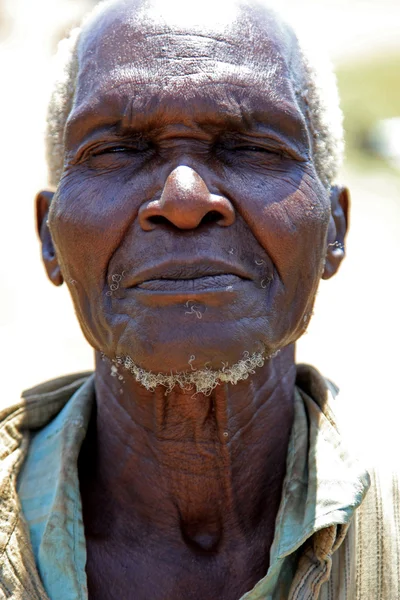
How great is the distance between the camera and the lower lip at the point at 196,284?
2320mm

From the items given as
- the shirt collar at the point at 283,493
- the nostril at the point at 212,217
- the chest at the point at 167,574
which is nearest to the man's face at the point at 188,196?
the nostril at the point at 212,217

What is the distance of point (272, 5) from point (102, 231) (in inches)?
35.8

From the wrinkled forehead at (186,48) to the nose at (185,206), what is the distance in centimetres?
26

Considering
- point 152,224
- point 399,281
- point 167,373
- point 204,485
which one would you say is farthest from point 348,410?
point 399,281

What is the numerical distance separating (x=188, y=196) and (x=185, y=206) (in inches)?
1.2

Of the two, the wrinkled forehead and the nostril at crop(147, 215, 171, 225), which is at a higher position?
the wrinkled forehead

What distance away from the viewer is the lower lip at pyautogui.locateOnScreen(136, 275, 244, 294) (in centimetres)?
232

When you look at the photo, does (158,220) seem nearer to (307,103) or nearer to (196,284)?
(196,284)

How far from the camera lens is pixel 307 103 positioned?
2715mm

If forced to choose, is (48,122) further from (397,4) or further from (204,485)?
(397,4)

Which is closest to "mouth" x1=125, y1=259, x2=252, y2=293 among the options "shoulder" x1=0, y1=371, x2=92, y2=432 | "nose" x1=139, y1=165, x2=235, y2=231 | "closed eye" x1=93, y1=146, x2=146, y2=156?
"nose" x1=139, y1=165, x2=235, y2=231

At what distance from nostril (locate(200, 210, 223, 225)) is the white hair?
0.47 meters

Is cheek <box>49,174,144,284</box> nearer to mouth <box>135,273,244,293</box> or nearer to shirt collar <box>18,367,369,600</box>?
mouth <box>135,273,244,293</box>

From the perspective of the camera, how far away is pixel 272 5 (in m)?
2.78
